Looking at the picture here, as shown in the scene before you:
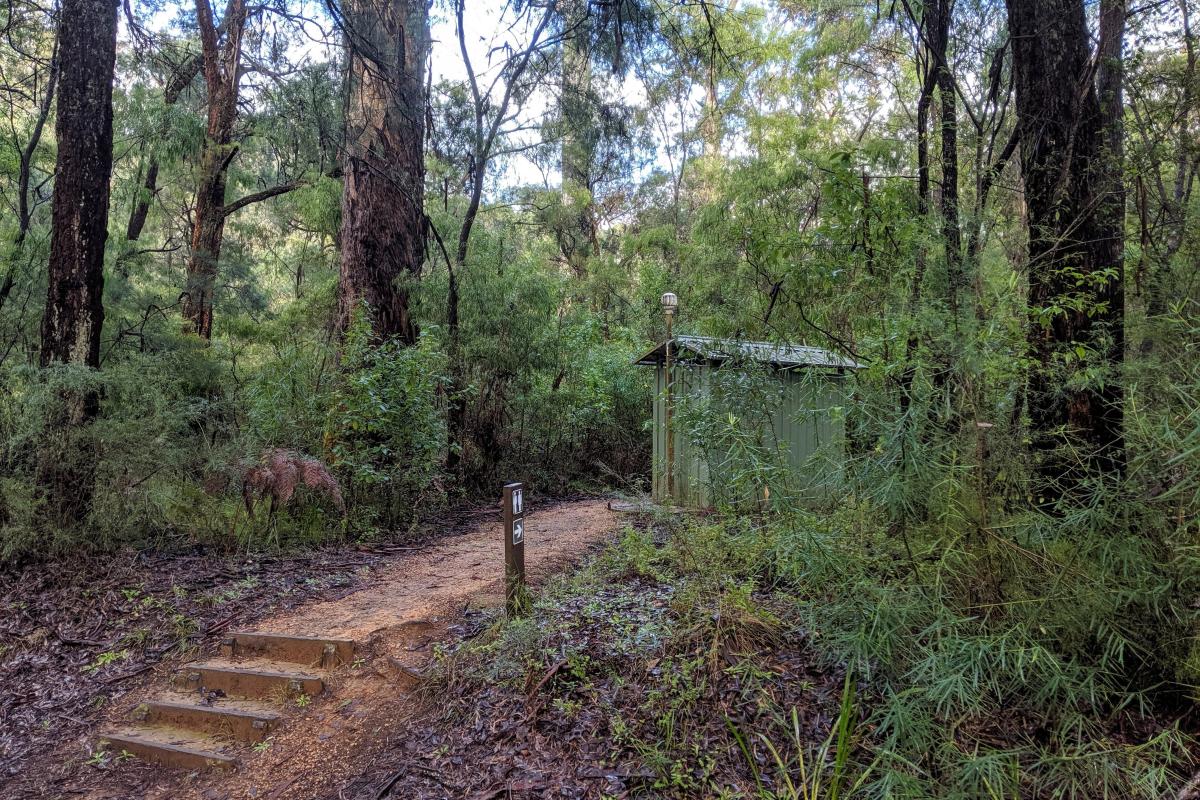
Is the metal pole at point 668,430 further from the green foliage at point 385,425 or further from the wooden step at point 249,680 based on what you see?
the wooden step at point 249,680

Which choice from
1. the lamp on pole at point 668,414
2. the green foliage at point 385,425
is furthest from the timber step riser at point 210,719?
the lamp on pole at point 668,414

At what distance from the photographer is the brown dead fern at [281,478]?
5.58m

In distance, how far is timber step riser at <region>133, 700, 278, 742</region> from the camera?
3.60 metres

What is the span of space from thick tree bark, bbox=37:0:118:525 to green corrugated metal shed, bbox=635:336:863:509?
192 inches

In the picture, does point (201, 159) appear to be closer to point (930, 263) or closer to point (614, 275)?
point (614, 275)

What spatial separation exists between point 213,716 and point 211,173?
1030cm

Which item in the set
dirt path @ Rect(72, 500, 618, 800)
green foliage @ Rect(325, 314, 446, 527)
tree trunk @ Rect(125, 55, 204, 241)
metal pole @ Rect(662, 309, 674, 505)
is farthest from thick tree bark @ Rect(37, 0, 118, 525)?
metal pole @ Rect(662, 309, 674, 505)

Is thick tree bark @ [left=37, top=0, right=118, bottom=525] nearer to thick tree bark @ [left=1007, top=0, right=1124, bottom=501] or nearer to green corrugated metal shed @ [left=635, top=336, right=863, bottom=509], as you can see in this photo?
green corrugated metal shed @ [left=635, top=336, right=863, bottom=509]

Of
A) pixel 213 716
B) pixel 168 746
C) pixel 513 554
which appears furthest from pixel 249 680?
pixel 513 554

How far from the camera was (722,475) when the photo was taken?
14.1 ft

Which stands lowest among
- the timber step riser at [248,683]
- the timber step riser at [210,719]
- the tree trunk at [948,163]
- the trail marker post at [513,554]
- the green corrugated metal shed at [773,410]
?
the timber step riser at [210,719]

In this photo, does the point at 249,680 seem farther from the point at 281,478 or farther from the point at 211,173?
the point at 211,173

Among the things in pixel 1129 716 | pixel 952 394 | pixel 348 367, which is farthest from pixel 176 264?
pixel 1129 716

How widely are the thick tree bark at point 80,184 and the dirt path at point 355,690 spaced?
2.78 m
